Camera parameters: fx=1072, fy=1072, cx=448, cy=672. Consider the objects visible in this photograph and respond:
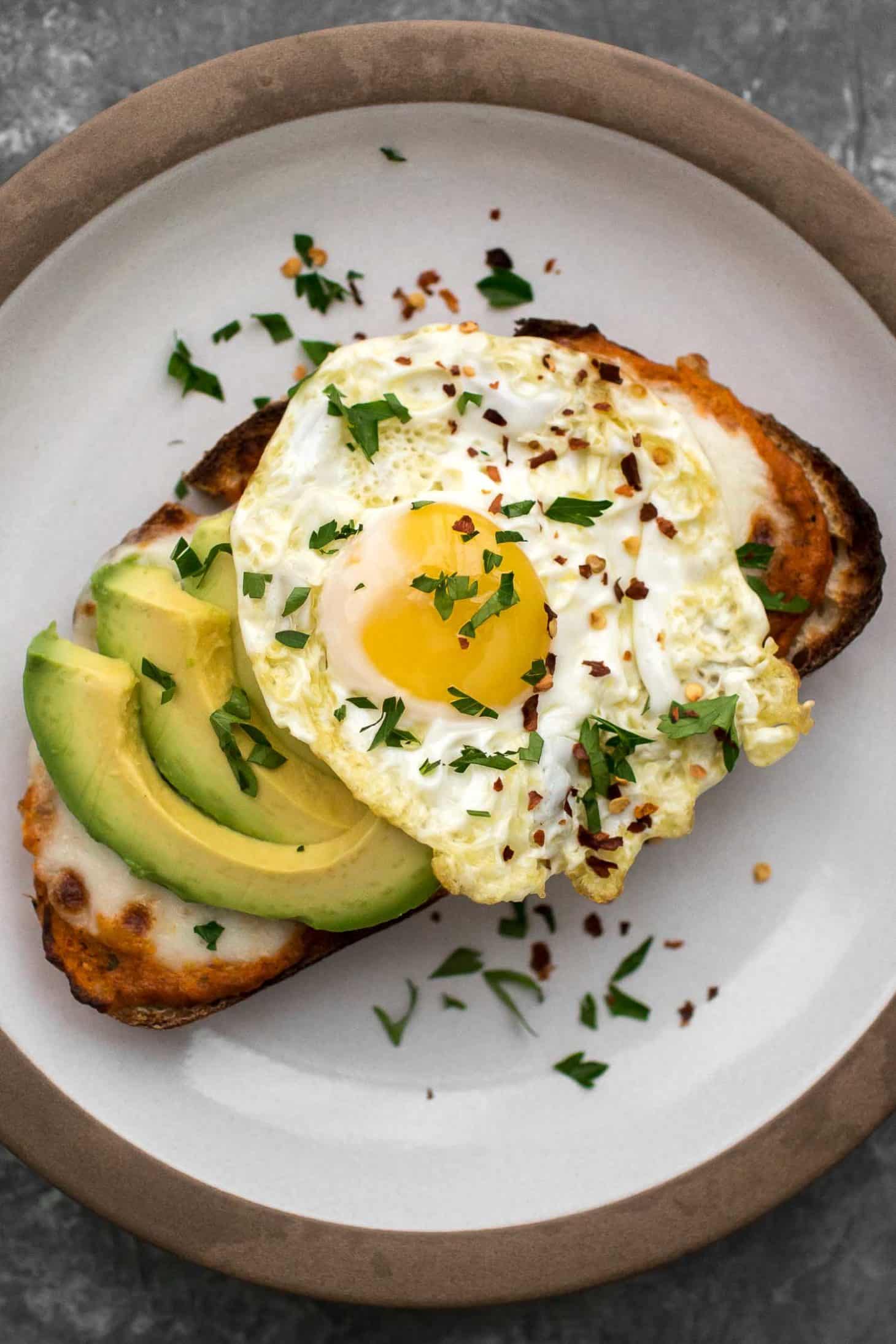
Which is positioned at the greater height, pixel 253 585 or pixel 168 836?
pixel 253 585

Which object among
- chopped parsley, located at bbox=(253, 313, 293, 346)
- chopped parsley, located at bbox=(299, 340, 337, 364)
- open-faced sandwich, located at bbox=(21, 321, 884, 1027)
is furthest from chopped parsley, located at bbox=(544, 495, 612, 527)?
chopped parsley, located at bbox=(253, 313, 293, 346)

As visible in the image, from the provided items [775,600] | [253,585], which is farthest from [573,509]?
[253,585]

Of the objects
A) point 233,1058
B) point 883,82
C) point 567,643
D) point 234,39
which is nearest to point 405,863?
point 567,643

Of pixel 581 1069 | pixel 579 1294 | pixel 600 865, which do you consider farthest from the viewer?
pixel 579 1294

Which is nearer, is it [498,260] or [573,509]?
[573,509]

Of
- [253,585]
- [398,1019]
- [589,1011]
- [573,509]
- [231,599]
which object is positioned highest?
[573,509]

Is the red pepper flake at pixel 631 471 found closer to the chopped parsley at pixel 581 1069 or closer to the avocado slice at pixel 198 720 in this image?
the avocado slice at pixel 198 720

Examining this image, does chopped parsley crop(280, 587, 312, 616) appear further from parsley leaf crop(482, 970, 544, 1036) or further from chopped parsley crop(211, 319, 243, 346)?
parsley leaf crop(482, 970, 544, 1036)

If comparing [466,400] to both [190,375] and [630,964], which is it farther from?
[630,964]
